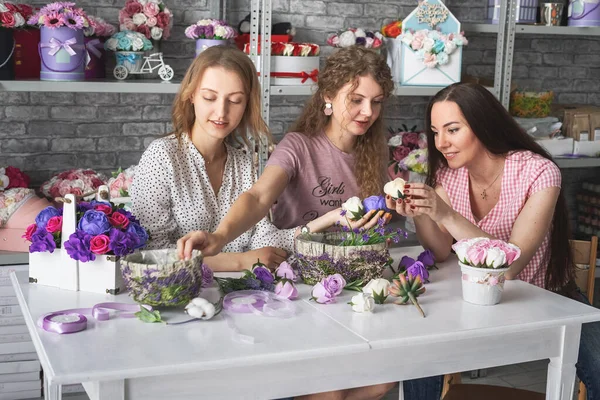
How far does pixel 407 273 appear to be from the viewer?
191 centimetres

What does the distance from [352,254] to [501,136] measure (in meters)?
0.80

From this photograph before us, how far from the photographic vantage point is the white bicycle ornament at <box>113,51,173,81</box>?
3.02 m

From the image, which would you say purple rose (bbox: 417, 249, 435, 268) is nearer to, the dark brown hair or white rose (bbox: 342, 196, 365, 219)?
white rose (bbox: 342, 196, 365, 219)

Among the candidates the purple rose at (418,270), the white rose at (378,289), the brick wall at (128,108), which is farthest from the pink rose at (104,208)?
the brick wall at (128,108)

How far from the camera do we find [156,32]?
3113 mm

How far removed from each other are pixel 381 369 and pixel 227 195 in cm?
96

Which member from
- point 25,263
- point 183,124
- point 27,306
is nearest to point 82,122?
point 25,263

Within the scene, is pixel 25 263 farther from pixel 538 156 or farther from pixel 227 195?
pixel 538 156

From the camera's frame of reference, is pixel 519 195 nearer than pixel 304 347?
No

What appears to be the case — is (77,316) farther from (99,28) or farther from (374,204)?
(99,28)

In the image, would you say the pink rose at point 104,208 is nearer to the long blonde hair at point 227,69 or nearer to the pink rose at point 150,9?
the long blonde hair at point 227,69

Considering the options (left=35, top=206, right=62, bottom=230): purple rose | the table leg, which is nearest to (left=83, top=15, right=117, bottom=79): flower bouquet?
(left=35, top=206, right=62, bottom=230): purple rose

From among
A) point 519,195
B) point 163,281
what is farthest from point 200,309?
point 519,195

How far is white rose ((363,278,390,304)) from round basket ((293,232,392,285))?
86mm
